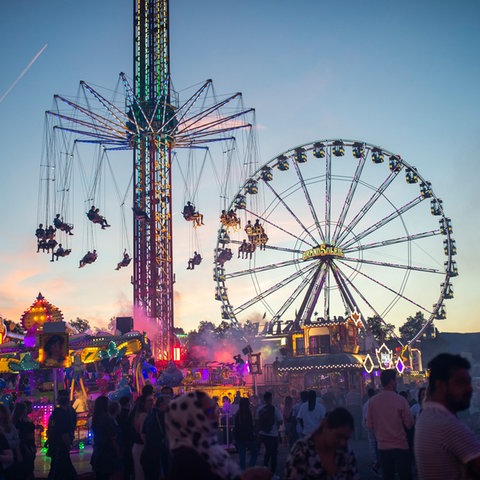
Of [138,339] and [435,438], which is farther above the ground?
[138,339]

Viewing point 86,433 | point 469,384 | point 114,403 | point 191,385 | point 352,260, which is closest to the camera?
point 469,384

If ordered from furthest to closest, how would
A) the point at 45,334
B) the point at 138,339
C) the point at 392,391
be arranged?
1. the point at 138,339
2. the point at 45,334
3. the point at 392,391

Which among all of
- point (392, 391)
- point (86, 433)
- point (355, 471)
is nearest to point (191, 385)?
point (86, 433)

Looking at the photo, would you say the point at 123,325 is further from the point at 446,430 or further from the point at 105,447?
the point at 446,430

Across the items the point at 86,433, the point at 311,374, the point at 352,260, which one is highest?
the point at 352,260

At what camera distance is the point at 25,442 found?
10.6 m

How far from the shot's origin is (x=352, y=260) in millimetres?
42844

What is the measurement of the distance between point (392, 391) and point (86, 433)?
18100mm

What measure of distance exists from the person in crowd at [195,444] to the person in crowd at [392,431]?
4125 mm

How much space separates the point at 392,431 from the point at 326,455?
138 inches

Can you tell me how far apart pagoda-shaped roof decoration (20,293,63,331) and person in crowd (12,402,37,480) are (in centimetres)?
2770

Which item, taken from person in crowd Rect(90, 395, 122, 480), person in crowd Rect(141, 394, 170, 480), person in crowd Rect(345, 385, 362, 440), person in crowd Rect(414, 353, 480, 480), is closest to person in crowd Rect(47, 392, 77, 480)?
person in crowd Rect(90, 395, 122, 480)

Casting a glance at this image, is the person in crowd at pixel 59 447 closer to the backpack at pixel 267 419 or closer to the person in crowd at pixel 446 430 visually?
the backpack at pixel 267 419

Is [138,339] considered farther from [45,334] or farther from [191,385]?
[45,334]
